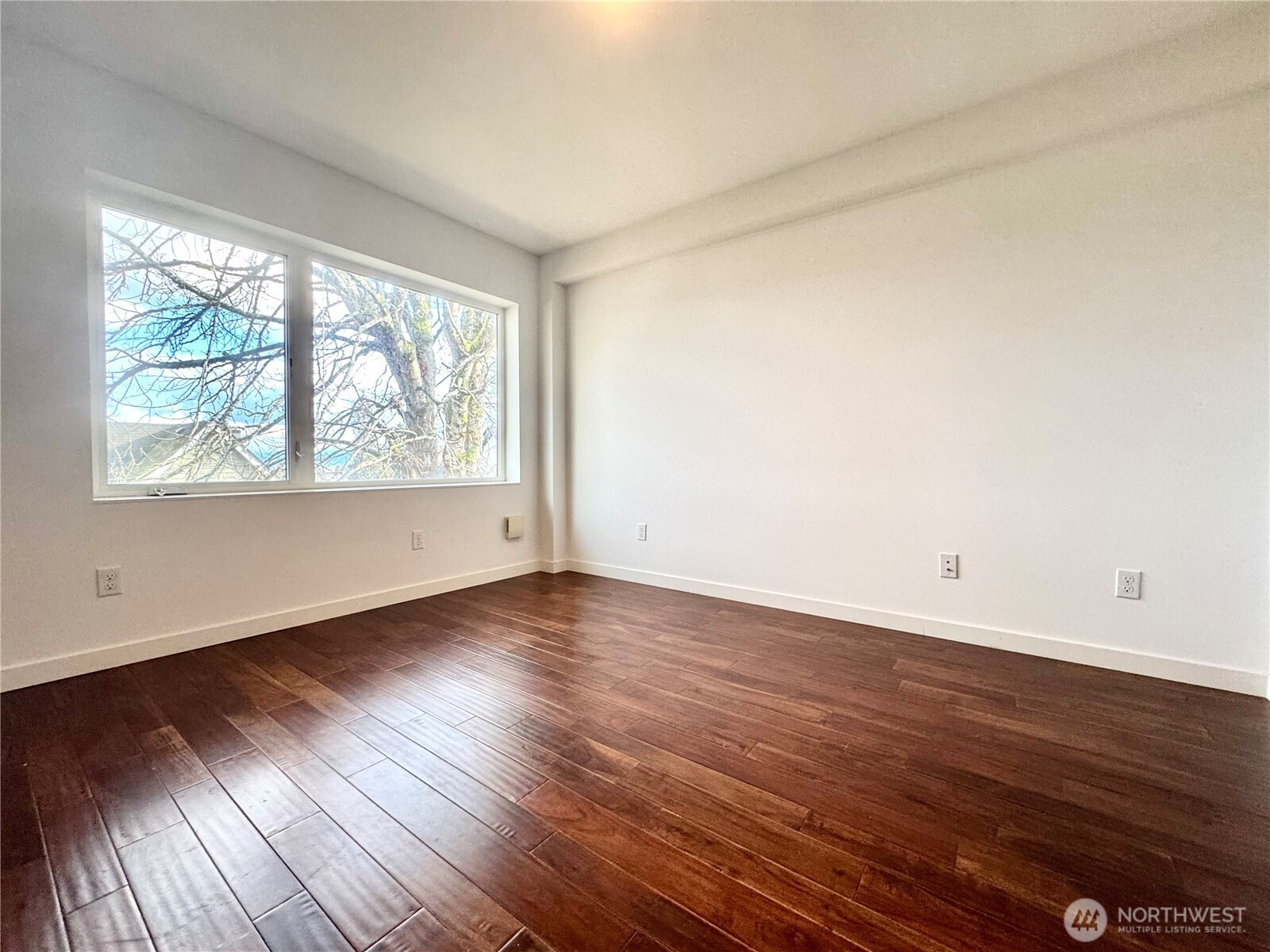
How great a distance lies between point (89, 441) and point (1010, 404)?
4046 millimetres

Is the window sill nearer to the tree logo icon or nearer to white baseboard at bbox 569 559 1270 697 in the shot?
white baseboard at bbox 569 559 1270 697

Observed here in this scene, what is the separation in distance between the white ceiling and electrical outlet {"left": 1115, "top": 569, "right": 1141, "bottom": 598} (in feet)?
6.92

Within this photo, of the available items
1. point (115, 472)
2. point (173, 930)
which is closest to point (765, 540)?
point (173, 930)

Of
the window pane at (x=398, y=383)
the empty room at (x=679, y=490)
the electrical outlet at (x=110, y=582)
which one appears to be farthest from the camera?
the window pane at (x=398, y=383)

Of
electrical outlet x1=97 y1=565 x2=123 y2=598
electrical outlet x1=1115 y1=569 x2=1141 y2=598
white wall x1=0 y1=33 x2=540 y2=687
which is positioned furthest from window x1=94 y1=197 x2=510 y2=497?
electrical outlet x1=1115 y1=569 x2=1141 y2=598

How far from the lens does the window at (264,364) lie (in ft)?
7.13

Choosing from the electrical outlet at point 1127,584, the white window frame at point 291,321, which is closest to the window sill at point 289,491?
the white window frame at point 291,321

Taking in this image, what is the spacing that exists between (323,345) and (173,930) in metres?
2.67

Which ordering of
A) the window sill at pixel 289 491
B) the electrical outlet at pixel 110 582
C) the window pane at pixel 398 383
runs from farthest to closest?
1. the window pane at pixel 398 383
2. the window sill at pixel 289 491
3. the electrical outlet at pixel 110 582

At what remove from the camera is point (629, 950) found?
0.86 m

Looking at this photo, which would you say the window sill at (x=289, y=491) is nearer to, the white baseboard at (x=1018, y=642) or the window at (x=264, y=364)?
the window at (x=264, y=364)

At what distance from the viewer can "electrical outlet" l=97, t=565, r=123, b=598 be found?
2.02m

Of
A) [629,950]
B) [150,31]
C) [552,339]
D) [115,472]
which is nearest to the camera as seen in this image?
[629,950]

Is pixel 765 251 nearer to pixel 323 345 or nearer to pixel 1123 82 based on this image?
pixel 1123 82
